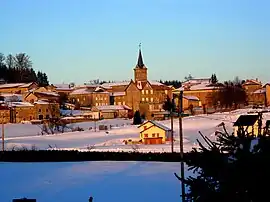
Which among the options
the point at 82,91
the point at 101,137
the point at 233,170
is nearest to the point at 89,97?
the point at 82,91

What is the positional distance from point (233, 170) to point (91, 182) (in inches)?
700

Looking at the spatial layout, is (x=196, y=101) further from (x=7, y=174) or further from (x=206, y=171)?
(x=206, y=171)

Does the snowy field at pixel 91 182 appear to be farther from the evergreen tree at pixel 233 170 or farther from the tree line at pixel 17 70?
the tree line at pixel 17 70

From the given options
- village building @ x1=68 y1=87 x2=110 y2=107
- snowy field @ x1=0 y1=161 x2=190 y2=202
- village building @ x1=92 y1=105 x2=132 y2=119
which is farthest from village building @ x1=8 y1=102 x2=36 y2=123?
snowy field @ x1=0 y1=161 x2=190 y2=202

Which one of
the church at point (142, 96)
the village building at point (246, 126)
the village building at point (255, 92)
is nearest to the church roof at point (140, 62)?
the church at point (142, 96)

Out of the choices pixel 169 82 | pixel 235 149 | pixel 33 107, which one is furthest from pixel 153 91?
pixel 235 149

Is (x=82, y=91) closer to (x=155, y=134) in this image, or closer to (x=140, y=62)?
(x=140, y=62)

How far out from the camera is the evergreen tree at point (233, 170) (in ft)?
16.4

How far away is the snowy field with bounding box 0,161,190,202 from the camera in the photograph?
18.8m

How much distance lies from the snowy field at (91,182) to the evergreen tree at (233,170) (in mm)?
12405

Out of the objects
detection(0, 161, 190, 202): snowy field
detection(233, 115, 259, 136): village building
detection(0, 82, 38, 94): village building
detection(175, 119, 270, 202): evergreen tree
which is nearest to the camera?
detection(175, 119, 270, 202): evergreen tree

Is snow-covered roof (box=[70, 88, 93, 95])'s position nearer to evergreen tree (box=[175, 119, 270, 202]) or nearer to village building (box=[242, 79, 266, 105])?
village building (box=[242, 79, 266, 105])

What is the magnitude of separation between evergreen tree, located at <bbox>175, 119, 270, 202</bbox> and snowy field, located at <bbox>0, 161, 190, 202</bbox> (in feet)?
40.7

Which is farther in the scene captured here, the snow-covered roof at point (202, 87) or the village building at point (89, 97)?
the snow-covered roof at point (202, 87)
